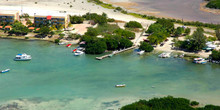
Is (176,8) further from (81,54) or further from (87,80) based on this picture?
(87,80)

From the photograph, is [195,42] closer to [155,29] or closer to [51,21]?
[155,29]

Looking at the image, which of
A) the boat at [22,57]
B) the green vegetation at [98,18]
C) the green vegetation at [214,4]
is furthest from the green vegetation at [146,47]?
the green vegetation at [214,4]

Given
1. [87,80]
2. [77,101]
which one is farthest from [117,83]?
[77,101]

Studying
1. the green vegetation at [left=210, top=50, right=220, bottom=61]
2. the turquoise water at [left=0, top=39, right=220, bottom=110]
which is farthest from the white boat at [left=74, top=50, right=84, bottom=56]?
the green vegetation at [left=210, top=50, right=220, bottom=61]

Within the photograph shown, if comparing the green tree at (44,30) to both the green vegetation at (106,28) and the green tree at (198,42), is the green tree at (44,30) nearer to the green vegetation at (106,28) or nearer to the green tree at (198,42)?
the green vegetation at (106,28)

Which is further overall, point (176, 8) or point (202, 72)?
point (176, 8)

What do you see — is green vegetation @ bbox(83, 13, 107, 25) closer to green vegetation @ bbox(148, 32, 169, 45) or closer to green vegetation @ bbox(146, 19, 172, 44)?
green vegetation @ bbox(146, 19, 172, 44)

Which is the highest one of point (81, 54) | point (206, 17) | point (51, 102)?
point (206, 17)
